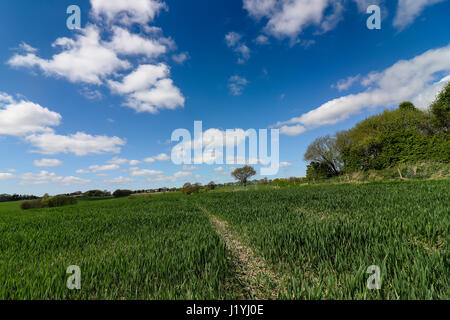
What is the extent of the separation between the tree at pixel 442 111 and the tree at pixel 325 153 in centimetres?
1478

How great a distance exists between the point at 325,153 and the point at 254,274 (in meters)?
44.1

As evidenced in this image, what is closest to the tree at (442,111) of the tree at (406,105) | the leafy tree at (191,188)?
the tree at (406,105)

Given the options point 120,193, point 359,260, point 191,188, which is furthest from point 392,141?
point 120,193

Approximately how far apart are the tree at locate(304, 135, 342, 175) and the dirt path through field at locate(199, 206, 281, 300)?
138 feet

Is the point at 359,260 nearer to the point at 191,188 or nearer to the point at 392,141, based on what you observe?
the point at 392,141

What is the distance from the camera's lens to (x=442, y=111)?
2380 cm

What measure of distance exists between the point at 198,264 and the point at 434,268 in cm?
300

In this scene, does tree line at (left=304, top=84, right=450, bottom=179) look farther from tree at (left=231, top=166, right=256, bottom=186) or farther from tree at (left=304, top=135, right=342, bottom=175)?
tree at (left=231, top=166, right=256, bottom=186)

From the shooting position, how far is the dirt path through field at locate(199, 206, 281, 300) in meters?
1.98

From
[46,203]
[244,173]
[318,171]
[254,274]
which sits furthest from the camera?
[244,173]

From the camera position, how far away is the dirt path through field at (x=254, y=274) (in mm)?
1975

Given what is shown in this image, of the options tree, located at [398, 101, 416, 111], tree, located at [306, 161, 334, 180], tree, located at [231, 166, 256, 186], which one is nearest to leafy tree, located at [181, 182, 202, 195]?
tree, located at [231, 166, 256, 186]
